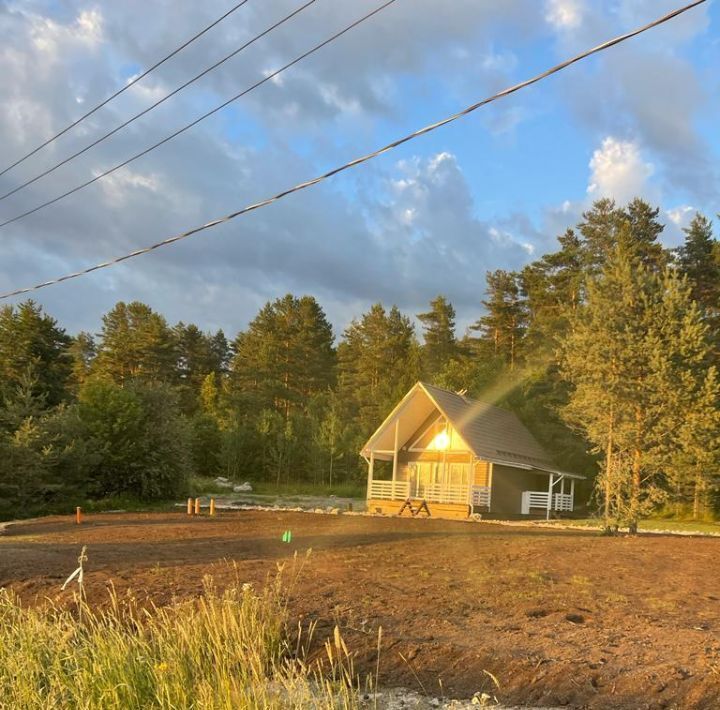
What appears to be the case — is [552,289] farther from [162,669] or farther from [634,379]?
[162,669]

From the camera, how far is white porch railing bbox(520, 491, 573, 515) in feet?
104

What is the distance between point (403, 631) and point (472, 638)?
653mm

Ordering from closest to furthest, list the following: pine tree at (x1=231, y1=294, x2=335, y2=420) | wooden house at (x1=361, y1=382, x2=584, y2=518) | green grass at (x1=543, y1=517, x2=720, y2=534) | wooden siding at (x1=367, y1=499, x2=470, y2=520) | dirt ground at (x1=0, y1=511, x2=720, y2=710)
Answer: dirt ground at (x1=0, y1=511, x2=720, y2=710) → green grass at (x1=543, y1=517, x2=720, y2=534) → wooden siding at (x1=367, y1=499, x2=470, y2=520) → wooden house at (x1=361, y1=382, x2=584, y2=518) → pine tree at (x1=231, y1=294, x2=335, y2=420)

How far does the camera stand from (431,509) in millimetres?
29406

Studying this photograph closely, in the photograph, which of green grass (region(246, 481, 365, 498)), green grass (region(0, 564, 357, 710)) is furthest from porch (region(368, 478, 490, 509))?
green grass (region(0, 564, 357, 710))

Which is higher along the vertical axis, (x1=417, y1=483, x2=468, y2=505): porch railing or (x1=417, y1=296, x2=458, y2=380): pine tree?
(x1=417, y1=296, x2=458, y2=380): pine tree

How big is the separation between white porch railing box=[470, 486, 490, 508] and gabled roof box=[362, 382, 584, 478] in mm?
1278

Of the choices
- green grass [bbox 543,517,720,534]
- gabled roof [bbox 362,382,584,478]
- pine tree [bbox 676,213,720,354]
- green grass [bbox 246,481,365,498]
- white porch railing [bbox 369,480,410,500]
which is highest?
pine tree [bbox 676,213,720,354]

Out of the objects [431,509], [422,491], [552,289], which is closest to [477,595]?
[431,509]

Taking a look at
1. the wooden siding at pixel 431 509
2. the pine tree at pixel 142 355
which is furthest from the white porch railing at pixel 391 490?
the pine tree at pixel 142 355

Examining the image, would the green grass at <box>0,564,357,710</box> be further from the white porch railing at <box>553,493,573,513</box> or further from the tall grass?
the white porch railing at <box>553,493,573,513</box>

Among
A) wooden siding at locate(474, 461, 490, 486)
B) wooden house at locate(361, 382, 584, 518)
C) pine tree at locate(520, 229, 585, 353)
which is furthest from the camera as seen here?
pine tree at locate(520, 229, 585, 353)

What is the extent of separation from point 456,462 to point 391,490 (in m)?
3.21

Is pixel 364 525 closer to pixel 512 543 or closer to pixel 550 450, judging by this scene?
pixel 512 543
